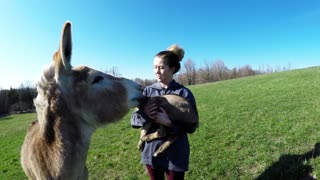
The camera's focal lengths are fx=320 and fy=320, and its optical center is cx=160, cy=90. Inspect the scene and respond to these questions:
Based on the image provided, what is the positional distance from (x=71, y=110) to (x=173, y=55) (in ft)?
5.51

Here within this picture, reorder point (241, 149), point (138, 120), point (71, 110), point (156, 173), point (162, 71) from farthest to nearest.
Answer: point (241, 149), point (156, 173), point (138, 120), point (162, 71), point (71, 110)

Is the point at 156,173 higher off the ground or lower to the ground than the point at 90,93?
lower

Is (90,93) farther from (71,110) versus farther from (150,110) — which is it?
(150,110)

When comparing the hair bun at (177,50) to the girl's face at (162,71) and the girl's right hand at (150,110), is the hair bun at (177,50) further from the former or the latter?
the girl's right hand at (150,110)

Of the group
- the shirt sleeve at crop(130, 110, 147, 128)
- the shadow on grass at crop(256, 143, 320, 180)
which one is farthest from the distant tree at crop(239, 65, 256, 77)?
the shirt sleeve at crop(130, 110, 147, 128)

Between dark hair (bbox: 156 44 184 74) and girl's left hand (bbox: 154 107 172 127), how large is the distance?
2.33 ft

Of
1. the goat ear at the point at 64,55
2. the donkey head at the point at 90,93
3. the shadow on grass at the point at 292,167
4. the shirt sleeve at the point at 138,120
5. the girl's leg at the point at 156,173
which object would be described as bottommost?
the shadow on grass at the point at 292,167

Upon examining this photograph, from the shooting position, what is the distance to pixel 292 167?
625 cm

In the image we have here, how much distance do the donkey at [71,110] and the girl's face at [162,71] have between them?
0.86 meters

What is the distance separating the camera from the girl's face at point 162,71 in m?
4.34

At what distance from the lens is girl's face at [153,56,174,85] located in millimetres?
4340

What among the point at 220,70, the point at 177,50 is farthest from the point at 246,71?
the point at 177,50

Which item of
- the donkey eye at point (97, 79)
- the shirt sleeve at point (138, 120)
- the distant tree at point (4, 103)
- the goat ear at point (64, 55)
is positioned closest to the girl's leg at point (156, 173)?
the shirt sleeve at point (138, 120)

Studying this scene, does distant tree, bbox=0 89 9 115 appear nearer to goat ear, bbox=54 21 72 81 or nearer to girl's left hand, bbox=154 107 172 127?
girl's left hand, bbox=154 107 172 127
